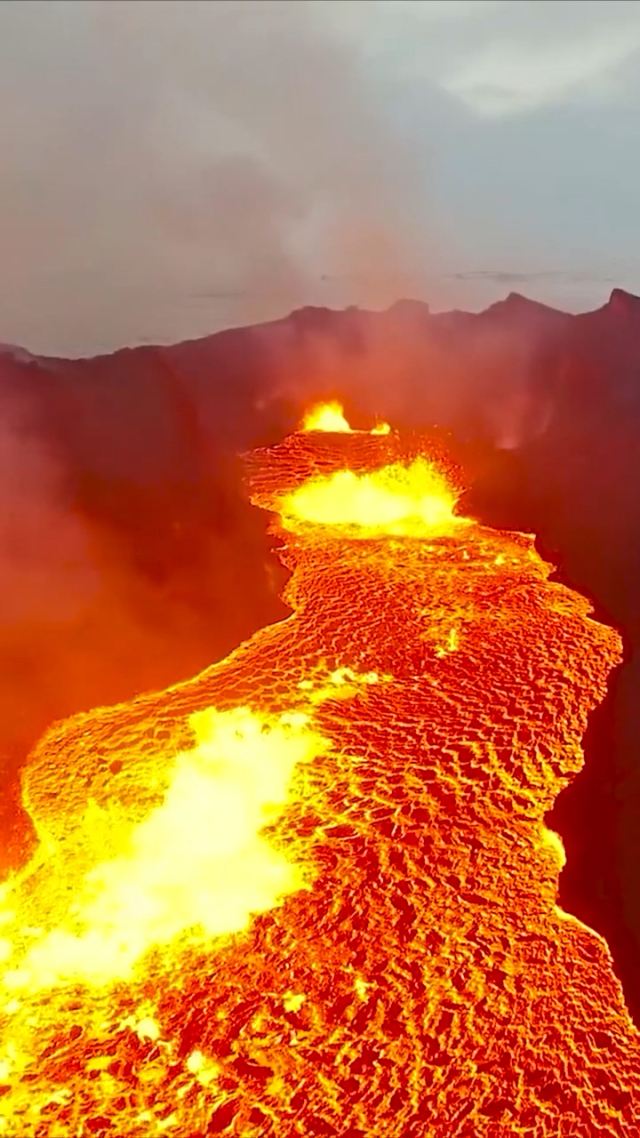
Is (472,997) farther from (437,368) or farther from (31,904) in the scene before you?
(437,368)

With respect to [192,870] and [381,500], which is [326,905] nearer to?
[192,870]

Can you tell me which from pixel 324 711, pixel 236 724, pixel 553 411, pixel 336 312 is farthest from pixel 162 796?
pixel 336 312

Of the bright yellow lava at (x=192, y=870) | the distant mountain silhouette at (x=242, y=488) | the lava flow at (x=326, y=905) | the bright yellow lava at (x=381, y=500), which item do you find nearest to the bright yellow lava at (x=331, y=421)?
the distant mountain silhouette at (x=242, y=488)

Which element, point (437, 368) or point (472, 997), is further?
point (437, 368)

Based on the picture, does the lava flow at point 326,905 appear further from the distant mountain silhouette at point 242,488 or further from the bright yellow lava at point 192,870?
the distant mountain silhouette at point 242,488

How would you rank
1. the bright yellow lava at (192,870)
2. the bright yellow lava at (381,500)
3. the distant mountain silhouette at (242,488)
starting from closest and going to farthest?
the bright yellow lava at (192,870) < the distant mountain silhouette at (242,488) < the bright yellow lava at (381,500)
